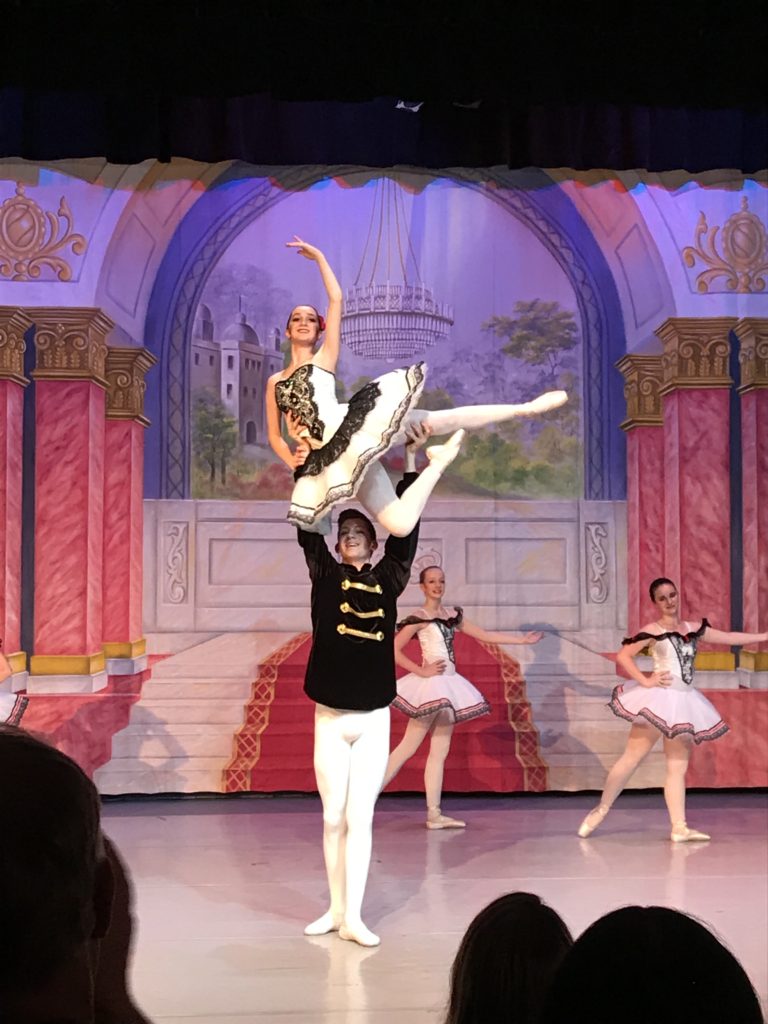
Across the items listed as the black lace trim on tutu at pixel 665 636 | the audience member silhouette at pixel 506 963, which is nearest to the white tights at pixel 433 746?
the black lace trim on tutu at pixel 665 636

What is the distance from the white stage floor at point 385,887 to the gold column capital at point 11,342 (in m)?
2.63

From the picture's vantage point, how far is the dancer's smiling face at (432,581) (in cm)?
648

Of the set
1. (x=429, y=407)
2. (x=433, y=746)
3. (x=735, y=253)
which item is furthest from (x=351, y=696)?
(x=735, y=253)

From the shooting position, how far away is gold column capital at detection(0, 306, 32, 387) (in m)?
7.00

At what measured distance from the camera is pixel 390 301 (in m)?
7.31

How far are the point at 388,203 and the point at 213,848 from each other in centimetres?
397

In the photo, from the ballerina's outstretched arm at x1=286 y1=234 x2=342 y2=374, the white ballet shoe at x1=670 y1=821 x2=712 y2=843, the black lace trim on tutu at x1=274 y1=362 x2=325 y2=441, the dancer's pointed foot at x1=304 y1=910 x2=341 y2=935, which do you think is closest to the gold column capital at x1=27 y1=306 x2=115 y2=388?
the ballerina's outstretched arm at x1=286 y1=234 x2=342 y2=374

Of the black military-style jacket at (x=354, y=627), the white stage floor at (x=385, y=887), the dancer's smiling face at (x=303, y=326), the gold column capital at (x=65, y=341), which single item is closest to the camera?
the white stage floor at (x=385, y=887)

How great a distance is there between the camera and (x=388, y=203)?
288 inches

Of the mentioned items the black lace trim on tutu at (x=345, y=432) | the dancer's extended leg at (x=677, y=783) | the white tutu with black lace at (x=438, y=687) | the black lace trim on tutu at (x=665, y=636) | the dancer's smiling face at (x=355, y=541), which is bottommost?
the dancer's extended leg at (x=677, y=783)

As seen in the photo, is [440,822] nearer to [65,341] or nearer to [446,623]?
[446,623]

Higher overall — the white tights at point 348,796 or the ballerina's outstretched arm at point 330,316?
the ballerina's outstretched arm at point 330,316

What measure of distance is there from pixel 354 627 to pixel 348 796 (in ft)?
2.01

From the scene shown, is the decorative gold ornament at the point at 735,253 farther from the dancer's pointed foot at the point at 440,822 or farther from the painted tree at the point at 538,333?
the dancer's pointed foot at the point at 440,822
